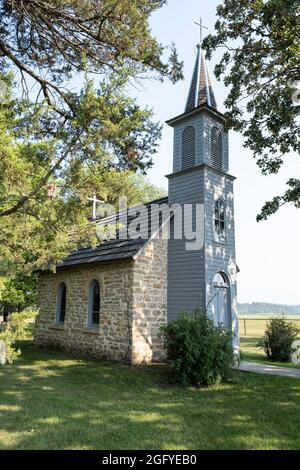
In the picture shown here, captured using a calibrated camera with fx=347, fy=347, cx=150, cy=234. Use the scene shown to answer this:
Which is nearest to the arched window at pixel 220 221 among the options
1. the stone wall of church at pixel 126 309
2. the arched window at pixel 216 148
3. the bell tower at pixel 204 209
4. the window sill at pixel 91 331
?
the bell tower at pixel 204 209

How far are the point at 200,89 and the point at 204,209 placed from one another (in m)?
5.21

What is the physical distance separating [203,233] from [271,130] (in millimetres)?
3840

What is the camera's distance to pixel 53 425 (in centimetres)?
555

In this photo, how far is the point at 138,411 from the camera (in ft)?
21.2

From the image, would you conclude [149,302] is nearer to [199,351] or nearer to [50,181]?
[199,351]

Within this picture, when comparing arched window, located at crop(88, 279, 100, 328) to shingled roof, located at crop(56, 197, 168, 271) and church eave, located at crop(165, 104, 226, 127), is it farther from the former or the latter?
church eave, located at crop(165, 104, 226, 127)

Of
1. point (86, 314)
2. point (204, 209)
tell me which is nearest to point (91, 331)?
point (86, 314)

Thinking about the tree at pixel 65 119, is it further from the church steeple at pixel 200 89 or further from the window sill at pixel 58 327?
the window sill at pixel 58 327

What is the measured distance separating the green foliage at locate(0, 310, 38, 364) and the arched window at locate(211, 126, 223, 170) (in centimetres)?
872

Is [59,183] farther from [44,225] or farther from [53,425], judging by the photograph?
[53,425]

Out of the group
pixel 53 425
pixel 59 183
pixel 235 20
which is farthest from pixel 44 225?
pixel 235 20

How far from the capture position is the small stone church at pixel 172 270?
11.3m

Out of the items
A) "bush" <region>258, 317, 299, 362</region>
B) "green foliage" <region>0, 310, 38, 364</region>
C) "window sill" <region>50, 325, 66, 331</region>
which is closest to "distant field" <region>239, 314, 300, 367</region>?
"bush" <region>258, 317, 299, 362</region>

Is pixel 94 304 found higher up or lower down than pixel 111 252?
lower down
